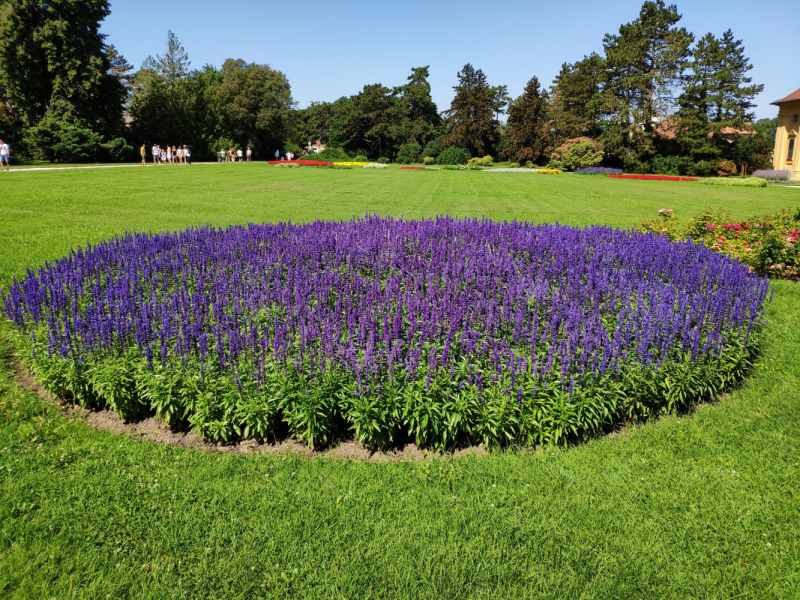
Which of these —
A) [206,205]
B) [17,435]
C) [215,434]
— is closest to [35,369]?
[17,435]

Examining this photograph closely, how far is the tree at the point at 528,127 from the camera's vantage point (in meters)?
61.2

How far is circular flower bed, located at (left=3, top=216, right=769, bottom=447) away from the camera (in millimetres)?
4461

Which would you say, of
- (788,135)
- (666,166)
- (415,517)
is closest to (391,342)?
(415,517)

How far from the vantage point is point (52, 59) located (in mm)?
39500

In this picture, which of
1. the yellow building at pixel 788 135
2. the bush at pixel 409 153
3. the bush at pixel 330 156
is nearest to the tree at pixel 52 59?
the bush at pixel 330 156

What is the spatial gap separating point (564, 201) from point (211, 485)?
815 inches

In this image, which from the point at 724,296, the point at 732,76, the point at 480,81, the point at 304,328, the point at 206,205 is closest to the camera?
the point at 304,328

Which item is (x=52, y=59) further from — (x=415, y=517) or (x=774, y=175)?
(x=774, y=175)

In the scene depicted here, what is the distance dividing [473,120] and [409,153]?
10030 millimetres

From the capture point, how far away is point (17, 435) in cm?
462

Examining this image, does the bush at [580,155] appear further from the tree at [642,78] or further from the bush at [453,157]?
the bush at [453,157]

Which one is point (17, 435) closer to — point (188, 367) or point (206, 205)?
point (188, 367)

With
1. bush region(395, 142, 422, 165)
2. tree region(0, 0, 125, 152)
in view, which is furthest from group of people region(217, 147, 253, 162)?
bush region(395, 142, 422, 165)

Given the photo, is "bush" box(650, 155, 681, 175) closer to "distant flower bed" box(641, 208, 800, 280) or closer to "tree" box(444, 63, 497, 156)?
"tree" box(444, 63, 497, 156)
